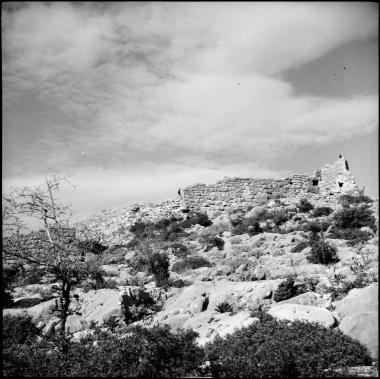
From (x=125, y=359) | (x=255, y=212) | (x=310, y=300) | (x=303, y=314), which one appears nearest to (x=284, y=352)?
(x=303, y=314)

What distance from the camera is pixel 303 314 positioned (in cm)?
899

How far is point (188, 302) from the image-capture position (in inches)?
480

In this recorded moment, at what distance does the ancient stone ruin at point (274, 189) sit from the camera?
2886 centimetres

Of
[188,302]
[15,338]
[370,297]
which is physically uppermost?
[370,297]

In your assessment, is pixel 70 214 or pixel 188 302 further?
pixel 188 302

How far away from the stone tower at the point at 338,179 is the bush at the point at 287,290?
62.7ft

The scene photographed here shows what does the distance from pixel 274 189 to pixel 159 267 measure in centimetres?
1579

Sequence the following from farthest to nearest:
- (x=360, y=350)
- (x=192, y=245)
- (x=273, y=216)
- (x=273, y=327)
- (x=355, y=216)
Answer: (x=273, y=216)
(x=192, y=245)
(x=355, y=216)
(x=273, y=327)
(x=360, y=350)

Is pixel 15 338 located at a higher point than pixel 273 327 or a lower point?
lower

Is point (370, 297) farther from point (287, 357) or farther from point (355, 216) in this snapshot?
point (355, 216)

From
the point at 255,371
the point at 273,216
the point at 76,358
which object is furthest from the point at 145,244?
the point at 255,371

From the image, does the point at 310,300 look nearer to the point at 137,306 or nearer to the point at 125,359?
the point at 125,359

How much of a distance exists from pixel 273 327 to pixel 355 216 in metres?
Result: 12.5

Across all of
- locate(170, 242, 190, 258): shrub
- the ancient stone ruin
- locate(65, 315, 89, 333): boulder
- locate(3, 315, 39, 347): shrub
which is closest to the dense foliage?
locate(170, 242, 190, 258): shrub
